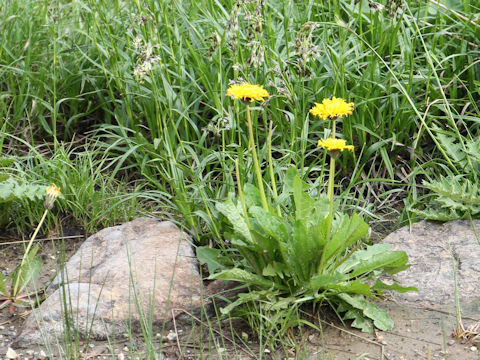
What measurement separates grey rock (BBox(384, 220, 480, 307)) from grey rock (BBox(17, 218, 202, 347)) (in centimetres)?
84

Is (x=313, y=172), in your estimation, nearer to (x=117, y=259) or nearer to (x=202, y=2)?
(x=117, y=259)

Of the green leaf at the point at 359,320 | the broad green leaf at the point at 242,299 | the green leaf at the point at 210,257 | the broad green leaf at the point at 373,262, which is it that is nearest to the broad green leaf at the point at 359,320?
the green leaf at the point at 359,320

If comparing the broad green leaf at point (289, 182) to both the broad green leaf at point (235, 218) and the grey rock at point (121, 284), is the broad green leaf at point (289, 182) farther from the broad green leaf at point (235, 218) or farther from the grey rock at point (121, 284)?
the grey rock at point (121, 284)

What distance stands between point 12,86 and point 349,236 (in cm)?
217

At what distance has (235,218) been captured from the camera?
2432mm

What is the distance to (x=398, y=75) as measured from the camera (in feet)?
10.6

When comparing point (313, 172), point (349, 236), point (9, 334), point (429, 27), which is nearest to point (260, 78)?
point (313, 172)

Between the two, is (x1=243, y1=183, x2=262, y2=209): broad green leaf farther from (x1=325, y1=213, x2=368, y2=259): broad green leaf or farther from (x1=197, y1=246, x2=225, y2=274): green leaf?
(x1=325, y1=213, x2=368, y2=259): broad green leaf

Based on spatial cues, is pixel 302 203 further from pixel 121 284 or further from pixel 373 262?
pixel 121 284

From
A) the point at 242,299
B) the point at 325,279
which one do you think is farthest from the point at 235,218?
the point at 325,279

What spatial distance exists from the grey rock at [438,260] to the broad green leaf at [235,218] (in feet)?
2.07

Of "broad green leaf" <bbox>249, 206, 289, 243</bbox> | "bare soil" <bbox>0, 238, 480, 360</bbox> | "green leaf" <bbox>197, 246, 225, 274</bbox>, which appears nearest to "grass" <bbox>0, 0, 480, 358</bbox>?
"green leaf" <bbox>197, 246, 225, 274</bbox>

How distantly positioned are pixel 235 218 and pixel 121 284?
0.53 meters

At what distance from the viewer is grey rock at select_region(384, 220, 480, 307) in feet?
8.26
